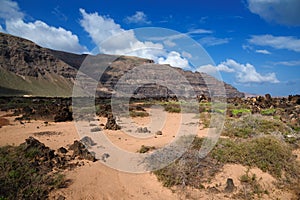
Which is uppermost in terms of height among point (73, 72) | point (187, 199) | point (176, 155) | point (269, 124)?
point (73, 72)

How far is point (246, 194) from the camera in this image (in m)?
5.11

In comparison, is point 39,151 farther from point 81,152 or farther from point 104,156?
point 104,156

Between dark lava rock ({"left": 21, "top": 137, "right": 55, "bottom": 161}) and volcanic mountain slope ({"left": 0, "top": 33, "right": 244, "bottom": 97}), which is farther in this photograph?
volcanic mountain slope ({"left": 0, "top": 33, "right": 244, "bottom": 97})

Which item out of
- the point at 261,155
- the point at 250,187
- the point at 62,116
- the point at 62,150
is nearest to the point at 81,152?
the point at 62,150

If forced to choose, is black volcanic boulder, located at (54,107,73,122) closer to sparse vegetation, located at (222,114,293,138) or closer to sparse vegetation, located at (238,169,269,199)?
sparse vegetation, located at (222,114,293,138)

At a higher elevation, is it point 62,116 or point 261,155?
point 261,155

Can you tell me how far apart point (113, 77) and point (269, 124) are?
85150 millimetres

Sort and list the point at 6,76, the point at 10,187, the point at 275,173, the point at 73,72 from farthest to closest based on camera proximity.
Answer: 1. the point at 73,72
2. the point at 6,76
3. the point at 275,173
4. the point at 10,187

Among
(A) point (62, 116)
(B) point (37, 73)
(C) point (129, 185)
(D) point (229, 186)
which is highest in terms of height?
(B) point (37, 73)

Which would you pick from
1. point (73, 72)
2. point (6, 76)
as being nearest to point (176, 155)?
point (6, 76)

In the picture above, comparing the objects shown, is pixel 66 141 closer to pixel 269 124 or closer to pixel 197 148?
pixel 197 148

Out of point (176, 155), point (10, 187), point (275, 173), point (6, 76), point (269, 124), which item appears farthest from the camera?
point (6, 76)

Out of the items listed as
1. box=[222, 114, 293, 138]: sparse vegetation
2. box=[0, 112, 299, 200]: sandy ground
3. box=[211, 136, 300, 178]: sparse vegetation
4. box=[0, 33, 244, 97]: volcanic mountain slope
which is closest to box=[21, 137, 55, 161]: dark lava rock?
box=[0, 112, 299, 200]: sandy ground

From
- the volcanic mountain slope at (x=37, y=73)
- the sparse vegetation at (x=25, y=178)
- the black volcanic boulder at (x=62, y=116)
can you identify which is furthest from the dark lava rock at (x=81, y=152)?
the volcanic mountain slope at (x=37, y=73)
